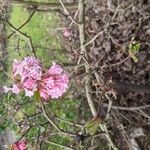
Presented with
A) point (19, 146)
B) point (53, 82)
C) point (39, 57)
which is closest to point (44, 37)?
point (39, 57)

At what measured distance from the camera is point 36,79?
2.81 metres

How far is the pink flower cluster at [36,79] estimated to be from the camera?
281 cm

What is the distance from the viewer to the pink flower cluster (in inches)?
111

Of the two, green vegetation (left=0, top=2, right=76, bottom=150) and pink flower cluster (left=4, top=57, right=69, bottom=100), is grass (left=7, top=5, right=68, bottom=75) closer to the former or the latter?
green vegetation (left=0, top=2, right=76, bottom=150)

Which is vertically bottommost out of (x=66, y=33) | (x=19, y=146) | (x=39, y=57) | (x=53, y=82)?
(x=19, y=146)

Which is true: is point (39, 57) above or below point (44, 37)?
below

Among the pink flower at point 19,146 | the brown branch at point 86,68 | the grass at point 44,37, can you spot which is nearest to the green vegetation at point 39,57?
the grass at point 44,37

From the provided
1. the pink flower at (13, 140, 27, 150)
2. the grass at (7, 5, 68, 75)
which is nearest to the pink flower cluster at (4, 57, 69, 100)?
the pink flower at (13, 140, 27, 150)

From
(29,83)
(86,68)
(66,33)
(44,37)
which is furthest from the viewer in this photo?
(44,37)

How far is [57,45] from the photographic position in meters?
6.82

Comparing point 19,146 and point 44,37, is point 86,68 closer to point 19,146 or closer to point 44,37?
point 19,146

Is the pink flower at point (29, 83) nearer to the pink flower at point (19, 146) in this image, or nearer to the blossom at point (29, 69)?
the blossom at point (29, 69)

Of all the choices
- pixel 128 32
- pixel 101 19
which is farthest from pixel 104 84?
pixel 101 19

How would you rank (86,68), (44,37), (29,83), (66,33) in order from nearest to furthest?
(29,83) < (86,68) < (66,33) < (44,37)
